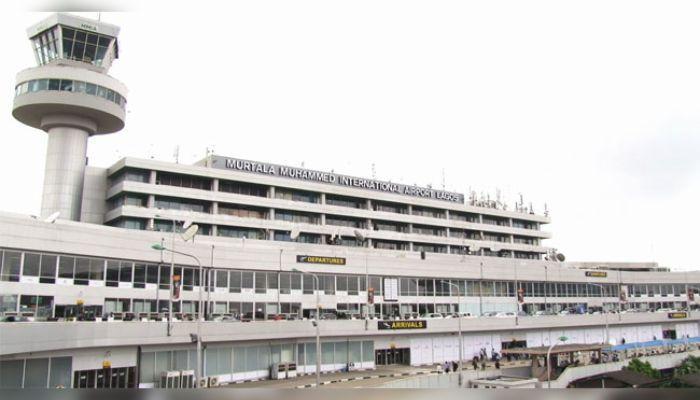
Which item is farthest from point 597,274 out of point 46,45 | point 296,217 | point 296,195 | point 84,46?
point 46,45

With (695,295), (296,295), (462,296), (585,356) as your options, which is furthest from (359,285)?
(695,295)

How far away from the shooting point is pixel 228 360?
5003 cm

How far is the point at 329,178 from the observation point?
302 feet

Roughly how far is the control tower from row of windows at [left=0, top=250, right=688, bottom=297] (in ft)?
81.5

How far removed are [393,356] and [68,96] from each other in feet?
154

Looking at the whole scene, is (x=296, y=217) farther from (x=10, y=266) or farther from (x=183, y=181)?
(x=10, y=266)

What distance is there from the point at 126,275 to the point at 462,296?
45.7m

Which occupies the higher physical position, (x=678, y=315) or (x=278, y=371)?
(x=678, y=315)

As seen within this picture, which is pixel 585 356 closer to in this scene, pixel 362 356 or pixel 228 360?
pixel 362 356

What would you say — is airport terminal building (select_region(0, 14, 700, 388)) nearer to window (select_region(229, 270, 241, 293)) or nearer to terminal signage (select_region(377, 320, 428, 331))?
window (select_region(229, 270, 241, 293))

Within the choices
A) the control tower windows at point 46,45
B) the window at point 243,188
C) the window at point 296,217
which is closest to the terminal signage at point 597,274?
the window at point 296,217

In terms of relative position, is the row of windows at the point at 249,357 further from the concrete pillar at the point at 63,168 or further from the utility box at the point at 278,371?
the concrete pillar at the point at 63,168

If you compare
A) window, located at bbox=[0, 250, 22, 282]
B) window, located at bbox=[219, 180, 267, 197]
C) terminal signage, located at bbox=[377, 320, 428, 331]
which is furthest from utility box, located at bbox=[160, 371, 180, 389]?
window, located at bbox=[219, 180, 267, 197]

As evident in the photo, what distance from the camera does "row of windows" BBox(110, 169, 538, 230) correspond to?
73.9 meters
